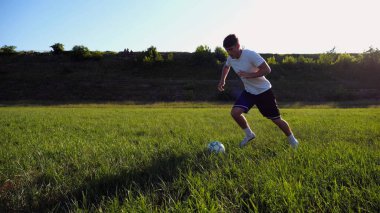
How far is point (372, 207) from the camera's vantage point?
2.72 meters

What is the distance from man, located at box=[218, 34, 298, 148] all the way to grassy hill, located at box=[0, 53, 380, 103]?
92.3ft

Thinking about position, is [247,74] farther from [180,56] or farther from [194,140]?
[180,56]

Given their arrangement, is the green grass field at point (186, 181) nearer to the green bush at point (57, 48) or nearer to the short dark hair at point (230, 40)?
the short dark hair at point (230, 40)

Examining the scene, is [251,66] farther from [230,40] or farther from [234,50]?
[230,40]

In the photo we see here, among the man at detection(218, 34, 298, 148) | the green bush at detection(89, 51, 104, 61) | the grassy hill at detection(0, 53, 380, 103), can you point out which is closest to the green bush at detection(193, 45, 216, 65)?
the grassy hill at detection(0, 53, 380, 103)

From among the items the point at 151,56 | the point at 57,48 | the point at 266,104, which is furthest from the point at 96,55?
the point at 266,104

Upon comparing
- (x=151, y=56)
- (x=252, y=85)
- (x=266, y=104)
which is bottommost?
(x=266, y=104)

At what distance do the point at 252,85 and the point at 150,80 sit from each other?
123 ft

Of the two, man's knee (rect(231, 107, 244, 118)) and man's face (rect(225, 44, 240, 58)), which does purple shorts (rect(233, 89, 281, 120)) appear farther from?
man's face (rect(225, 44, 240, 58))

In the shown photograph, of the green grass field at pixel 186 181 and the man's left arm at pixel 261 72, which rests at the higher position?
the man's left arm at pixel 261 72

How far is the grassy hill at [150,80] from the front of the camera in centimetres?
3691

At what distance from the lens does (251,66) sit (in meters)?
6.06

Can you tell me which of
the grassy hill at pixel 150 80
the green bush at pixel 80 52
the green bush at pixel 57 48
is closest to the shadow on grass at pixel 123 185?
the grassy hill at pixel 150 80

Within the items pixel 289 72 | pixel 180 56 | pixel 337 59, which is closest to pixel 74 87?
pixel 180 56
